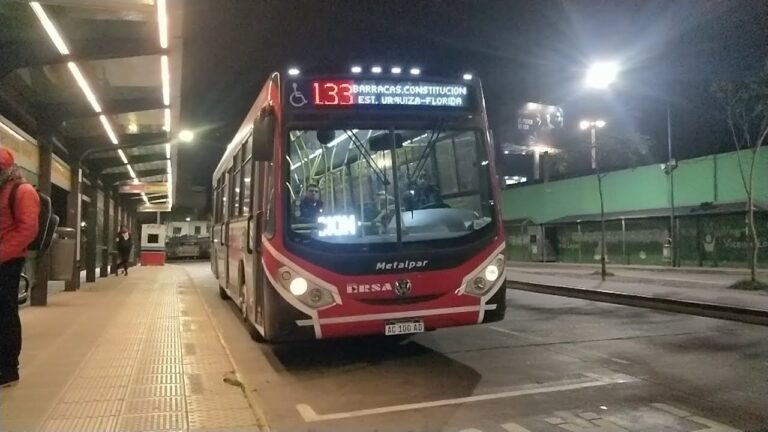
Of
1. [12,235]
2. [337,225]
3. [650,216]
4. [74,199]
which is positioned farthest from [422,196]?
[650,216]

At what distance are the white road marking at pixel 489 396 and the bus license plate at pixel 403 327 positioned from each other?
111cm

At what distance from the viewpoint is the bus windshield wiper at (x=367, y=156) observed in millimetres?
7418

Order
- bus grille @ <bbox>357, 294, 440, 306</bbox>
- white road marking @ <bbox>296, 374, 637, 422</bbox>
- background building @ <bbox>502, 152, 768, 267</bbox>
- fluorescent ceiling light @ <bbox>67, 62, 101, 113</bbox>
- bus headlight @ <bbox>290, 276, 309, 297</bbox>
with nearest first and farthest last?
white road marking @ <bbox>296, 374, 637, 422</bbox> → bus headlight @ <bbox>290, 276, 309, 297</bbox> → bus grille @ <bbox>357, 294, 440, 306</bbox> → fluorescent ceiling light @ <bbox>67, 62, 101, 113</bbox> → background building @ <bbox>502, 152, 768, 267</bbox>

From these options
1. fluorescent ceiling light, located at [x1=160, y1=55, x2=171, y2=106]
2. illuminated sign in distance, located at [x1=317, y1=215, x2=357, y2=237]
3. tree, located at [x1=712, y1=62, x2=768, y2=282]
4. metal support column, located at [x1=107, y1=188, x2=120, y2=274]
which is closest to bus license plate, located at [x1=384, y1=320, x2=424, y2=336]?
illuminated sign in distance, located at [x1=317, y1=215, x2=357, y2=237]

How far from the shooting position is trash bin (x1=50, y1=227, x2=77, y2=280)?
45.2 feet

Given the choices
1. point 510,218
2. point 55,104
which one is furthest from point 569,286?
point 510,218

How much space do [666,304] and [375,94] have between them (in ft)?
28.9

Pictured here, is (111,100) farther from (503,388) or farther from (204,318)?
(503,388)

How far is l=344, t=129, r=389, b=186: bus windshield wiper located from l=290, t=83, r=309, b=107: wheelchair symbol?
1.85ft

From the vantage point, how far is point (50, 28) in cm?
908

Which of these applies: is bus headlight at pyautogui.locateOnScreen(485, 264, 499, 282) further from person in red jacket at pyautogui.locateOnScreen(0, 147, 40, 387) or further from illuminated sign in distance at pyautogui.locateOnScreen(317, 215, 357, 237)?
person in red jacket at pyautogui.locateOnScreen(0, 147, 40, 387)

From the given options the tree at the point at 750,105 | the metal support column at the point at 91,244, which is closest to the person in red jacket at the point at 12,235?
the tree at the point at 750,105

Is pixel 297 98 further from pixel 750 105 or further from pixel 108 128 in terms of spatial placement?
pixel 750 105

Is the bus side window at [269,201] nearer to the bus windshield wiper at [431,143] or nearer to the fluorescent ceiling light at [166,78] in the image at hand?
the bus windshield wiper at [431,143]
